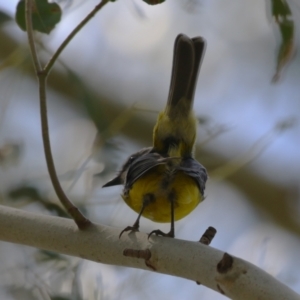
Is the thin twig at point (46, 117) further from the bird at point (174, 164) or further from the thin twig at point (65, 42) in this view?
the bird at point (174, 164)

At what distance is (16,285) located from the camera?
1941 mm

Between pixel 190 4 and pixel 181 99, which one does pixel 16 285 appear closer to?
pixel 181 99

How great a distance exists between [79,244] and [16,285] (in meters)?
0.89

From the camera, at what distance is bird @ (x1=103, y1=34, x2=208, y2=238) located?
5.17ft

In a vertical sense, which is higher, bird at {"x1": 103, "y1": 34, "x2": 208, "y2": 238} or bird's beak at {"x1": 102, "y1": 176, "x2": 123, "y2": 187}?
bird at {"x1": 103, "y1": 34, "x2": 208, "y2": 238}

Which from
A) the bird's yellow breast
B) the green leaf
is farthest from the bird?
the green leaf

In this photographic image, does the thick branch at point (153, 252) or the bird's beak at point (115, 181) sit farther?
the bird's beak at point (115, 181)

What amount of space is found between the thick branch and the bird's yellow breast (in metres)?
0.44

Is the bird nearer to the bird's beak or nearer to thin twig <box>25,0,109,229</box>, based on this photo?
the bird's beak

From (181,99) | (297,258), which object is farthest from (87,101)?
(297,258)

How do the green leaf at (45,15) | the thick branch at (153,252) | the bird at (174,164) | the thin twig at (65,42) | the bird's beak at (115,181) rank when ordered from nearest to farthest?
the thick branch at (153,252) < the thin twig at (65,42) < the green leaf at (45,15) < the bird at (174,164) < the bird's beak at (115,181)

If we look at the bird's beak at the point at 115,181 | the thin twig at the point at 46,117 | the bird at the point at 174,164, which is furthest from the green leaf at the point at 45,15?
the bird's beak at the point at 115,181

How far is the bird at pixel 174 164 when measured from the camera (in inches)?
62.0

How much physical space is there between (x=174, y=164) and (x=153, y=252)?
0.54 metres
